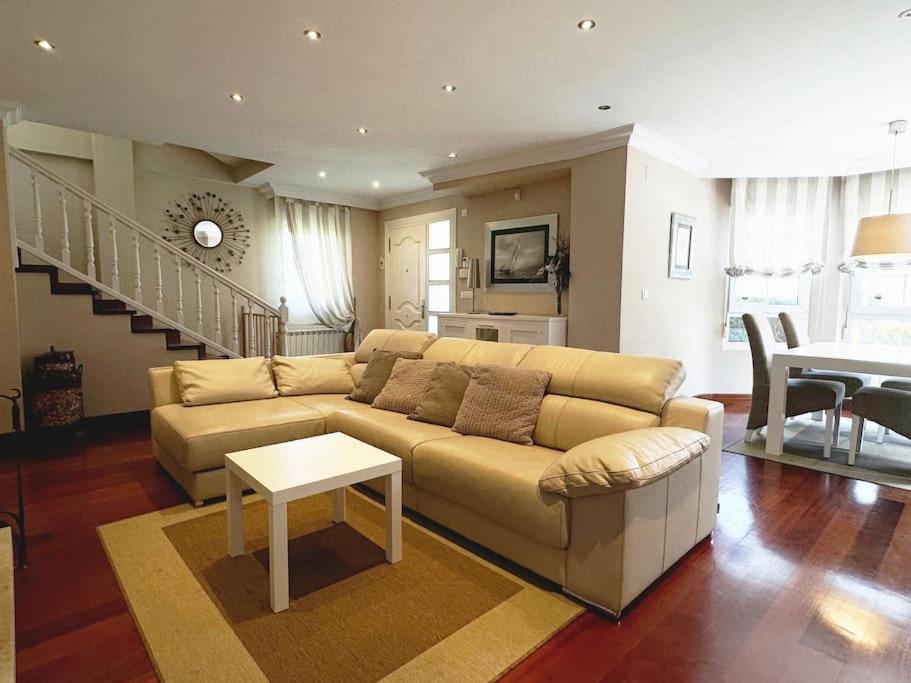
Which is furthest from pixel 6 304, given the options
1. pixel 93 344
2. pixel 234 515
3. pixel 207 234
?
pixel 234 515

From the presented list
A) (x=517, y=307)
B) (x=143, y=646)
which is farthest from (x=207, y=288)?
(x=143, y=646)

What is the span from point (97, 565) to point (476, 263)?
4609 mm

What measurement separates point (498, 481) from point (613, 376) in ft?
2.81

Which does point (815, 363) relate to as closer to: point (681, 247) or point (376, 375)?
point (681, 247)

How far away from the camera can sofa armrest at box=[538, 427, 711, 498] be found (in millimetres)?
1630

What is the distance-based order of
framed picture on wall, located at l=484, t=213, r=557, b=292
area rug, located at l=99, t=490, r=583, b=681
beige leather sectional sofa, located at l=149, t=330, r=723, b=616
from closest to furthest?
area rug, located at l=99, t=490, r=583, b=681 → beige leather sectional sofa, located at l=149, t=330, r=723, b=616 → framed picture on wall, located at l=484, t=213, r=557, b=292

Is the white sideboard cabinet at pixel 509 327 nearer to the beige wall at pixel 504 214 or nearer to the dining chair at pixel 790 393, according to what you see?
the beige wall at pixel 504 214

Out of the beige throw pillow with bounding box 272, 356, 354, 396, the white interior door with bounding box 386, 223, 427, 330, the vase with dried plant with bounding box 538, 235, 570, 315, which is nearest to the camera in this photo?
the beige throw pillow with bounding box 272, 356, 354, 396

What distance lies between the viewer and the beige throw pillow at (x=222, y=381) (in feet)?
10.5

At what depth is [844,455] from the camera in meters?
3.61

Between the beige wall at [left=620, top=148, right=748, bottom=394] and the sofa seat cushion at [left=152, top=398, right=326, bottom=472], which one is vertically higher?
the beige wall at [left=620, top=148, right=748, bottom=394]

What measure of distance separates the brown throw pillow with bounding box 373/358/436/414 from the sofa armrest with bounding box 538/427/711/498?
1.42m

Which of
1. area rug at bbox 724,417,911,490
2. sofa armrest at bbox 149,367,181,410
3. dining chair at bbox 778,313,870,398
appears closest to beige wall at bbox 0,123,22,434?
sofa armrest at bbox 149,367,181,410

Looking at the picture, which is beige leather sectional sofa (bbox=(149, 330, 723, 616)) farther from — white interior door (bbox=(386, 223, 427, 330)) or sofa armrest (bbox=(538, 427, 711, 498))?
white interior door (bbox=(386, 223, 427, 330))
